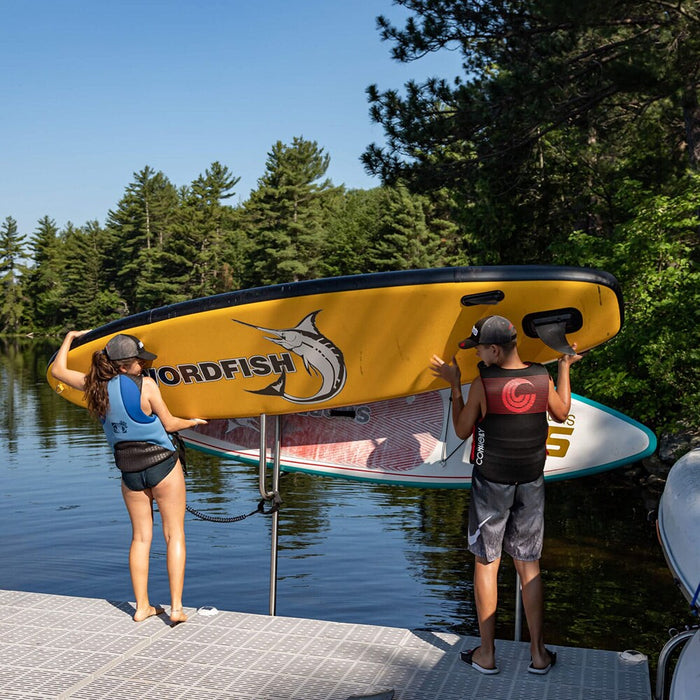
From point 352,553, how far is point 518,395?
256 inches

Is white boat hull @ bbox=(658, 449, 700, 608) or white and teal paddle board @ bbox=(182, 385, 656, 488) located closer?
white boat hull @ bbox=(658, 449, 700, 608)

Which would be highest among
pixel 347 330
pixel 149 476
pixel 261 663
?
pixel 347 330

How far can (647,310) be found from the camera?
40.8ft

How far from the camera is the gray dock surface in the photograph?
3.55 m

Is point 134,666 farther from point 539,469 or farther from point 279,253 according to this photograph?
point 279,253

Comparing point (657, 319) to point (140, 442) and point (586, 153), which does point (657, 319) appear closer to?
point (586, 153)

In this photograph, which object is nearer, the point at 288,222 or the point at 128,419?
the point at 128,419

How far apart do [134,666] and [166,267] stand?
206ft

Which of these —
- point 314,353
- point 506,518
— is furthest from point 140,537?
point 506,518

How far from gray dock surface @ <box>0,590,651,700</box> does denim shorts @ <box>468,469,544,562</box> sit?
555mm

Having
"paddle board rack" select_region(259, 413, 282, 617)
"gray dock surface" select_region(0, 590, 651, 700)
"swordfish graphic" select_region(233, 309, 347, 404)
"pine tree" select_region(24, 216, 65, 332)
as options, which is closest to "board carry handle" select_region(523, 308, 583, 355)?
"swordfish graphic" select_region(233, 309, 347, 404)

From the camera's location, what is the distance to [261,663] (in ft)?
12.7

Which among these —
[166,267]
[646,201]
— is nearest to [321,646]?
[646,201]

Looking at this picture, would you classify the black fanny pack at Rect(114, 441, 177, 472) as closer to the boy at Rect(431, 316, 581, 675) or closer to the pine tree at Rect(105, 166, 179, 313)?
the boy at Rect(431, 316, 581, 675)
